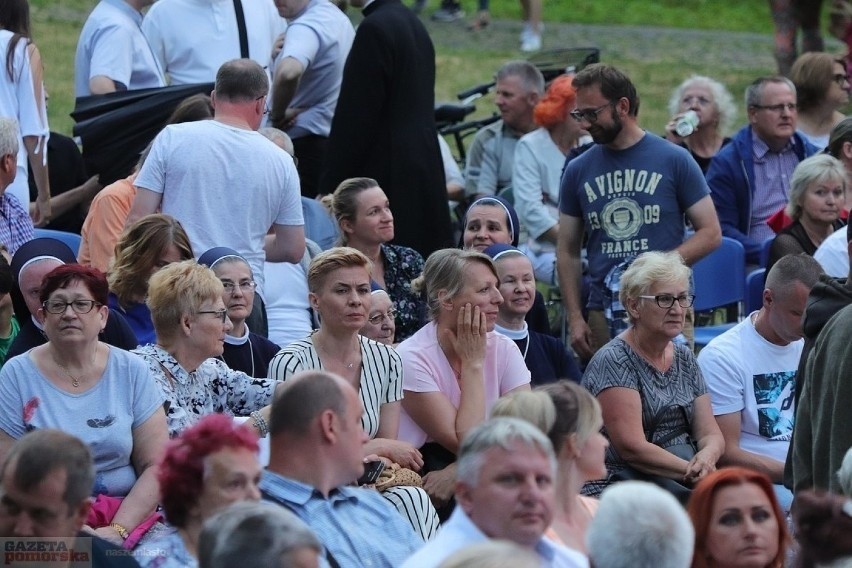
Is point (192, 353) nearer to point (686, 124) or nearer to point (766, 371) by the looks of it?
point (766, 371)

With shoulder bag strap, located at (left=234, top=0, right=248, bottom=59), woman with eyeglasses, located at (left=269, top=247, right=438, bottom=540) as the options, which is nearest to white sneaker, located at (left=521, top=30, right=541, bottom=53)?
shoulder bag strap, located at (left=234, top=0, right=248, bottom=59)

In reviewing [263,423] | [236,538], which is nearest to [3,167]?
[263,423]

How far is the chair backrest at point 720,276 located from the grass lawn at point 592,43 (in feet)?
18.7

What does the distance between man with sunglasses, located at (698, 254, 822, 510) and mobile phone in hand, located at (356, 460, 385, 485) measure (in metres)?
1.77

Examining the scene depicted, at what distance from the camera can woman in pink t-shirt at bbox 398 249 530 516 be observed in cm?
568

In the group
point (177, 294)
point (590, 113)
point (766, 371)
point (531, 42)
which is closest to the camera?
point (177, 294)

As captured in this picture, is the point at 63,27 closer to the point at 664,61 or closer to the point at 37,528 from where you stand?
the point at 664,61

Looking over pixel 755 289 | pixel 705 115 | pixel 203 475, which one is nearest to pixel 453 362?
pixel 203 475

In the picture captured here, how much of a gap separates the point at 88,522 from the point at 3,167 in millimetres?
2271

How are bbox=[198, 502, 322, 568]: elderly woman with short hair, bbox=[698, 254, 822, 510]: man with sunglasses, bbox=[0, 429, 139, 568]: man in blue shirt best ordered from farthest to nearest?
bbox=[698, 254, 822, 510]: man with sunglasses, bbox=[0, 429, 139, 568]: man in blue shirt, bbox=[198, 502, 322, 568]: elderly woman with short hair

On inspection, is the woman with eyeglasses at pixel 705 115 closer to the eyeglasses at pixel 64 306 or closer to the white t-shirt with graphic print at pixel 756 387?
the white t-shirt with graphic print at pixel 756 387

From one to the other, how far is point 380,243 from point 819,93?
3633mm

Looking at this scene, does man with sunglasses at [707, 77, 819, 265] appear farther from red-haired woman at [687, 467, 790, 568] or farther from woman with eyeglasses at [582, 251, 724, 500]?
red-haired woman at [687, 467, 790, 568]

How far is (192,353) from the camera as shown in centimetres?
522
